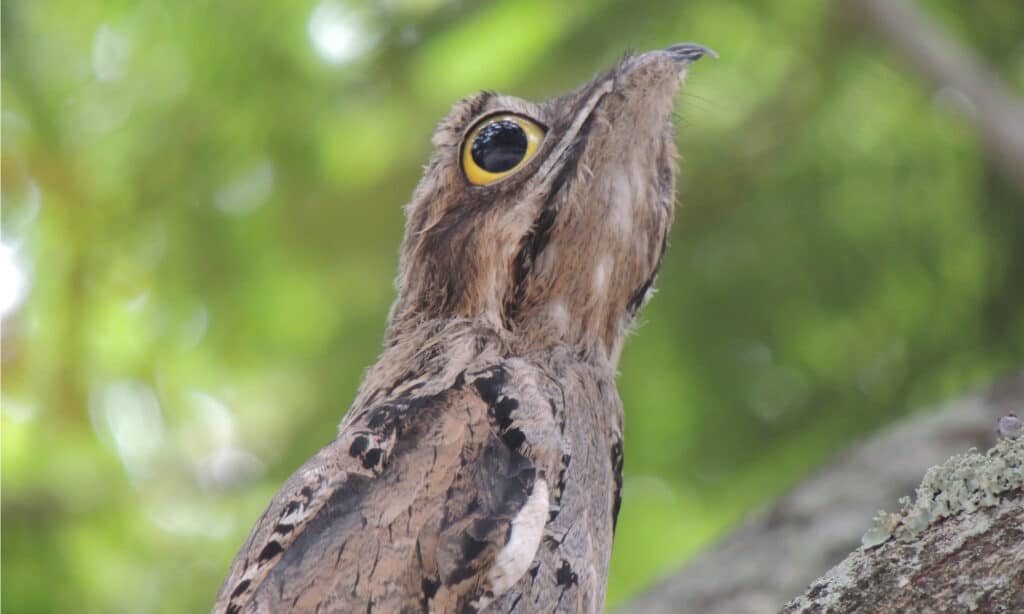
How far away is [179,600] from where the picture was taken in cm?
515

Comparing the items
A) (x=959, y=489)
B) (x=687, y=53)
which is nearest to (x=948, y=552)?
(x=959, y=489)

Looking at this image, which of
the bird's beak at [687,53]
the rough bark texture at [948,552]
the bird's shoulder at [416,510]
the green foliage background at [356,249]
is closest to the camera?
the rough bark texture at [948,552]

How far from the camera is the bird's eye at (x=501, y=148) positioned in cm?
290

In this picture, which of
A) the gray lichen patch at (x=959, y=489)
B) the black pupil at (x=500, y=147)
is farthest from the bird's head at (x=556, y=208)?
the gray lichen patch at (x=959, y=489)

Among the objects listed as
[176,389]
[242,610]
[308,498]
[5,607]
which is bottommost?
[242,610]

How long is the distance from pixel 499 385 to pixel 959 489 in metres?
1.05

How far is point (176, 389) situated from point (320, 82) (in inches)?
57.6

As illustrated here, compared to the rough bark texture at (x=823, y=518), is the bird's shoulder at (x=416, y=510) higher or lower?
lower

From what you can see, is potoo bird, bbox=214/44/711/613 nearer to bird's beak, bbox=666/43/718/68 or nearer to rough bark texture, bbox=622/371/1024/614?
bird's beak, bbox=666/43/718/68

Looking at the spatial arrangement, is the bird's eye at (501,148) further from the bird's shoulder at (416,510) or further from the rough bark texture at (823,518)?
the rough bark texture at (823,518)

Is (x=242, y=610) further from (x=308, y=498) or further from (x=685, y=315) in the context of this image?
(x=685, y=315)

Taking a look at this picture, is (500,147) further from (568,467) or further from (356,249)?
(356,249)

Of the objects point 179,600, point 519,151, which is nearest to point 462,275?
point 519,151

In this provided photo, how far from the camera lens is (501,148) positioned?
2916 millimetres
